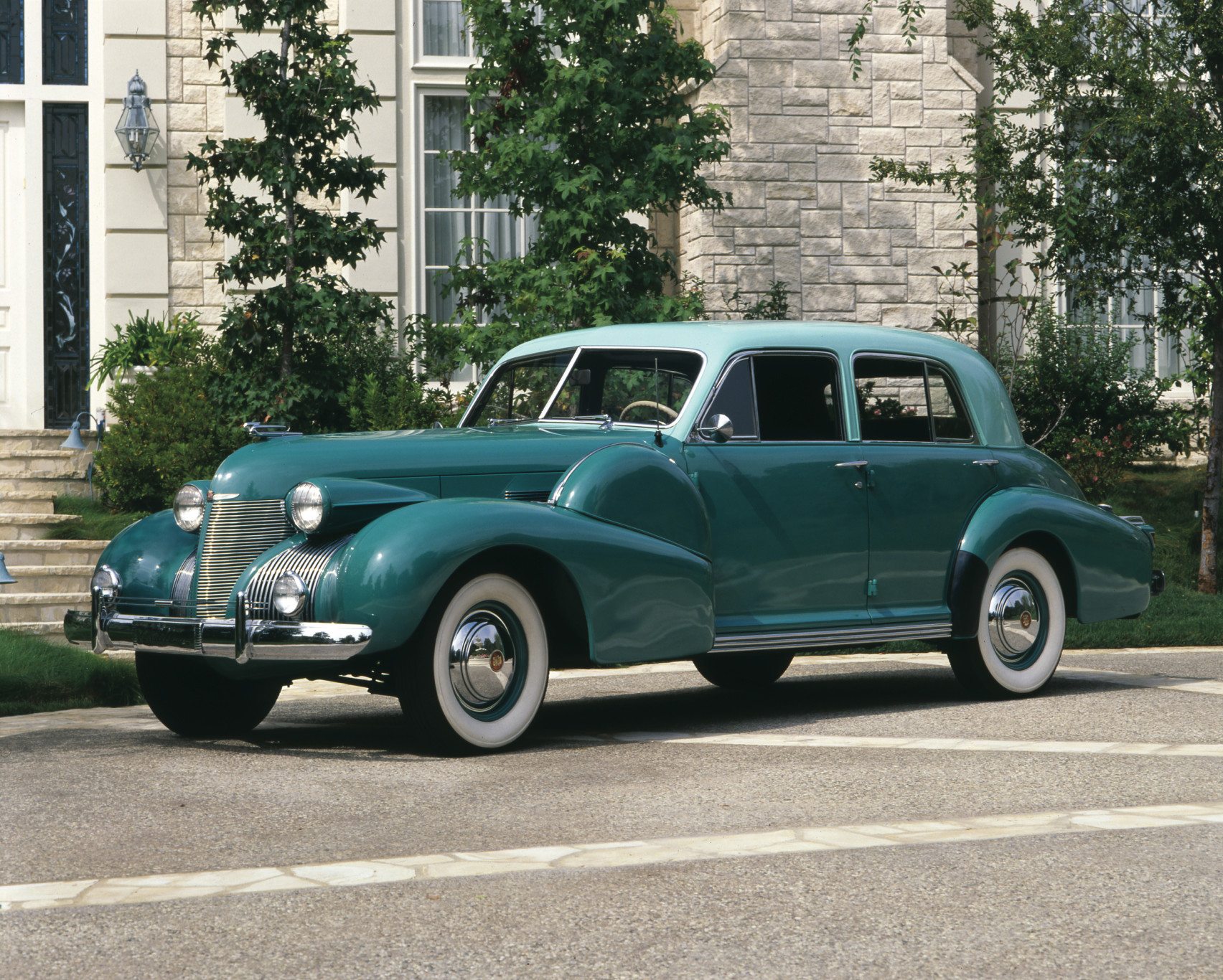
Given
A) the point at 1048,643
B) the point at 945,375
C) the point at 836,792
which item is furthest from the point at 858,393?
the point at 836,792

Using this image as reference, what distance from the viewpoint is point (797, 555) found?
773 cm

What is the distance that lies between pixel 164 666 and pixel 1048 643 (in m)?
4.37

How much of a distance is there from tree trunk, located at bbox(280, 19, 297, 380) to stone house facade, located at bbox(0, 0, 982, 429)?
8.95ft

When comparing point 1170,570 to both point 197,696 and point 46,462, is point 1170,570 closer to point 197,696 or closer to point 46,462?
point 197,696

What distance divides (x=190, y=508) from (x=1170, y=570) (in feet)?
30.1

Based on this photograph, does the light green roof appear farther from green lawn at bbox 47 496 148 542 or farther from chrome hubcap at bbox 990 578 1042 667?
green lawn at bbox 47 496 148 542

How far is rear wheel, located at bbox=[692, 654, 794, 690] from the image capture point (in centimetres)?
898

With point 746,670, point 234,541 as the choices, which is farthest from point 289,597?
point 746,670

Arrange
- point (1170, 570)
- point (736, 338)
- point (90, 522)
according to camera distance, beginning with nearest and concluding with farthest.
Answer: point (736, 338)
point (90, 522)
point (1170, 570)

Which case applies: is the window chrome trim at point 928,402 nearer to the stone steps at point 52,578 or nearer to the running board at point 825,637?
the running board at point 825,637

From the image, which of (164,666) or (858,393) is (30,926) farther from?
(858,393)

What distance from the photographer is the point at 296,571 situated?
641 centimetres

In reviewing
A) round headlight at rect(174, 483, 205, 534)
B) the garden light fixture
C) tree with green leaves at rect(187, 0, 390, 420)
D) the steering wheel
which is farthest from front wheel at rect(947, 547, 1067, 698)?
the garden light fixture

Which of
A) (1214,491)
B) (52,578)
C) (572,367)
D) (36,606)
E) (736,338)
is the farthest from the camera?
(1214,491)
